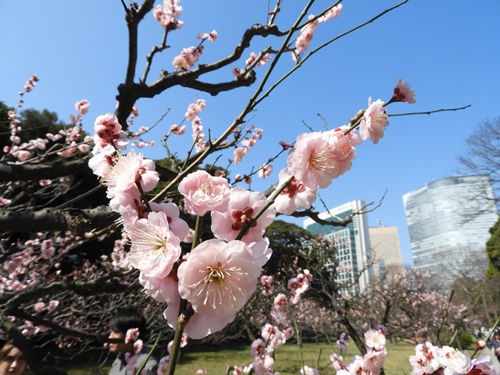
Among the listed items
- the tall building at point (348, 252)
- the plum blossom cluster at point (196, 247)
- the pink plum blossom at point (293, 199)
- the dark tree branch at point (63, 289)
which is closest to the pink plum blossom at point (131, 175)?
the plum blossom cluster at point (196, 247)

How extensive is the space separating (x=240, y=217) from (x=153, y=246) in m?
0.20

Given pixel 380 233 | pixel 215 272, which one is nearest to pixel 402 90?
pixel 215 272

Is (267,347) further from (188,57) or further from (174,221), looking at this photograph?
(188,57)

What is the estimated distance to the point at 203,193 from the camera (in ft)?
2.38

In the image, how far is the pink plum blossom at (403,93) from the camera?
99 centimetres

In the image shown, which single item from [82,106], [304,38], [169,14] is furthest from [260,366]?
[82,106]

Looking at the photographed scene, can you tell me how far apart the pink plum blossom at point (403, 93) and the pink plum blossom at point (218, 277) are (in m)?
0.74

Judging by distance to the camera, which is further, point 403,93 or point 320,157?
point 403,93

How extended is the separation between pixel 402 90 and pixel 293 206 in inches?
20.9

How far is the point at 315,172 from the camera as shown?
0.85 m

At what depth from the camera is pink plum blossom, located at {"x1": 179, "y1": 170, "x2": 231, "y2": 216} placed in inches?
27.7

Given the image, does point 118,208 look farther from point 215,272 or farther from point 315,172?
point 315,172

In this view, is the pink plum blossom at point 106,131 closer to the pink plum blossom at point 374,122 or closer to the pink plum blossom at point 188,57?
the pink plum blossom at point 374,122

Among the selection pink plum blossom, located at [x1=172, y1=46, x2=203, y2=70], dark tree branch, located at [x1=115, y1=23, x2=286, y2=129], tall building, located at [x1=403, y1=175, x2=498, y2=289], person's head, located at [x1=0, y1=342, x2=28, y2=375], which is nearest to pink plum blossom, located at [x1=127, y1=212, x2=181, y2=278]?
person's head, located at [x1=0, y1=342, x2=28, y2=375]
